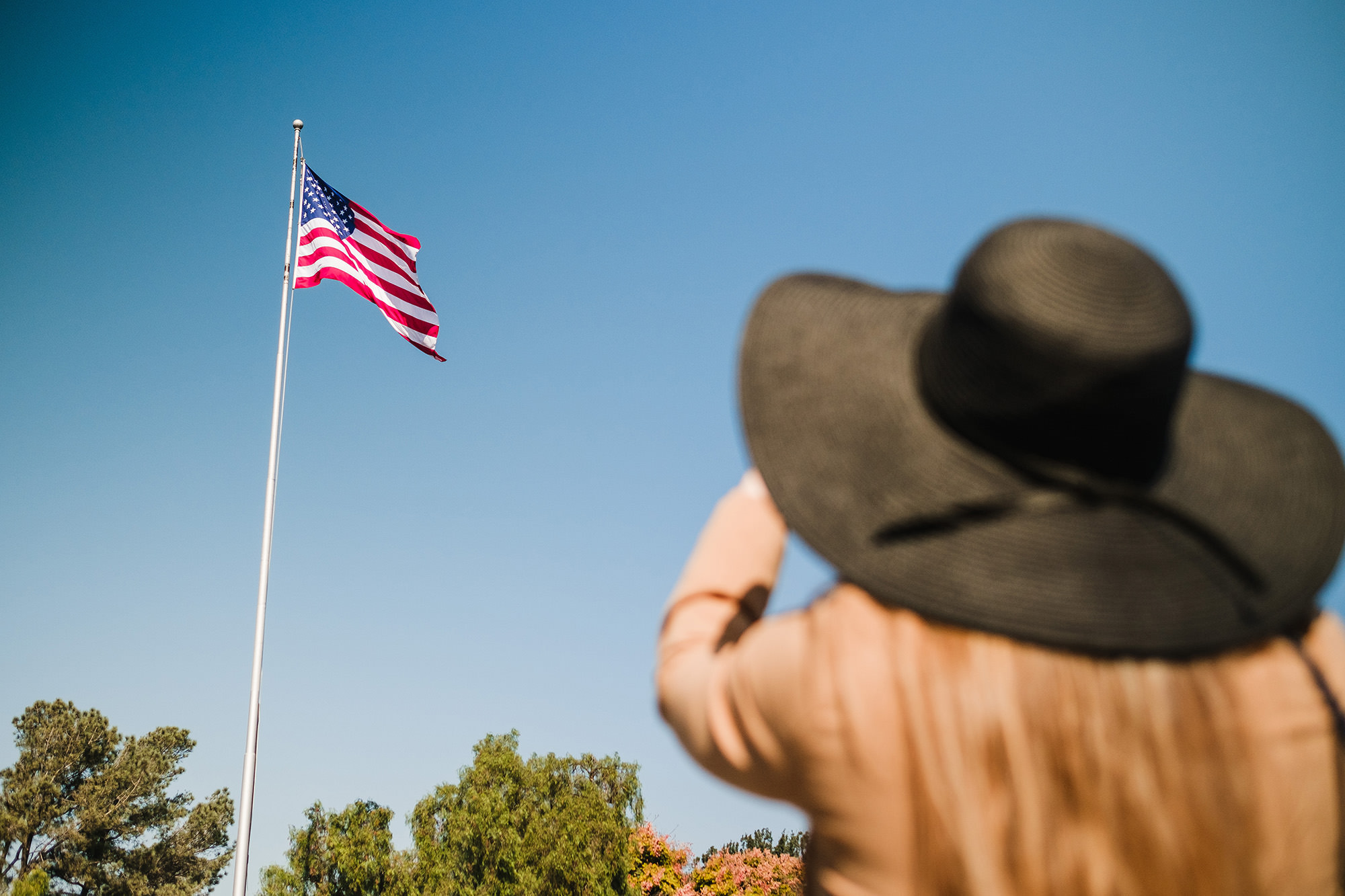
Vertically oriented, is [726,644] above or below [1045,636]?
above

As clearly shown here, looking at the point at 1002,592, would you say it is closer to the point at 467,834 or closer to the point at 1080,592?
the point at 1080,592

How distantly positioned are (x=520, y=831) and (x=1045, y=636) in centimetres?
3143

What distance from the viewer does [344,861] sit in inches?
1129

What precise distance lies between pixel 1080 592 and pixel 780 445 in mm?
384

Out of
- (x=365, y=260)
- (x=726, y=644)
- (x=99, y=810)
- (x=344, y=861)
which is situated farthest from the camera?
(x=99, y=810)

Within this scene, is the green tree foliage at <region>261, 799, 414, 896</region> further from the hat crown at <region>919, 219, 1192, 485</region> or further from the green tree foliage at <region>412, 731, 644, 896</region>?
the hat crown at <region>919, 219, 1192, 485</region>

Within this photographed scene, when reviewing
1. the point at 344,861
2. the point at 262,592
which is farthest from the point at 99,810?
the point at 262,592

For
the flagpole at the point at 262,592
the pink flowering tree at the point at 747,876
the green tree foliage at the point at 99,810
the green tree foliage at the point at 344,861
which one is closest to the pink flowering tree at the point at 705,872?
the pink flowering tree at the point at 747,876

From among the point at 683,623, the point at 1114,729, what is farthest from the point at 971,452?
the point at 683,623

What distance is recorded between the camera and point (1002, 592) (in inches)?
40.3

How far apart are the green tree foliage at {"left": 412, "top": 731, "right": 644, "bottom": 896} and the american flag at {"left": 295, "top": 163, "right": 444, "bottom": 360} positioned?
782 inches

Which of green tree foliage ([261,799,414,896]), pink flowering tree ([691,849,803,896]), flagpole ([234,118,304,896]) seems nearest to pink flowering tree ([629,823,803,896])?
pink flowering tree ([691,849,803,896])

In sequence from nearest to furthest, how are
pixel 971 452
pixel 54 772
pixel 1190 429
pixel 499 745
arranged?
1. pixel 971 452
2. pixel 1190 429
3. pixel 499 745
4. pixel 54 772

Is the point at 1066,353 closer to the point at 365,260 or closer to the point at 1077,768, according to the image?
the point at 1077,768
